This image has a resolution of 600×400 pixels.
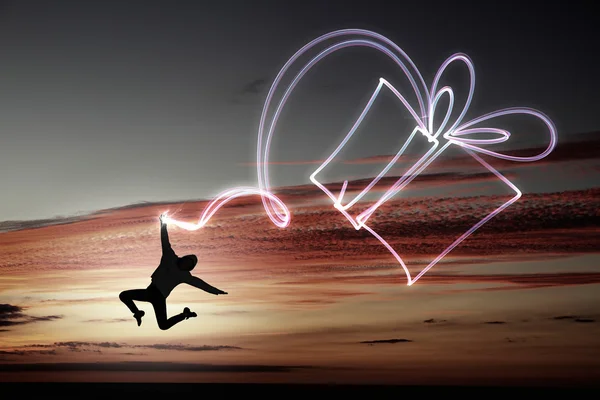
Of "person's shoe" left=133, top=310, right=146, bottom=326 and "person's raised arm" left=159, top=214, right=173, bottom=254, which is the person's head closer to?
"person's raised arm" left=159, top=214, right=173, bottom=254

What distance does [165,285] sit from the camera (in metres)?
12.6

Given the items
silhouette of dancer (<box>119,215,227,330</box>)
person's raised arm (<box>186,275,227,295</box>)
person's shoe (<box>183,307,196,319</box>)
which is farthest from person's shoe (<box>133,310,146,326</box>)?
person's raised arm (<box>186,275,227,295</box>)

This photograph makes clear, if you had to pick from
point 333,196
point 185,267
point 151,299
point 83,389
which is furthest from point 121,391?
point 333,196

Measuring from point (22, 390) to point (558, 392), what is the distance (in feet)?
33.0

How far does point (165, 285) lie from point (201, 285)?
653mm

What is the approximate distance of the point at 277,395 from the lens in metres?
13.8

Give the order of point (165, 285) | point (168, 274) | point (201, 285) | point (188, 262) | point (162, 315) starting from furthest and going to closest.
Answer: point (162, 315)
point (165, 285)
point (168, 274)
point (201, 285)
point (188, 262)

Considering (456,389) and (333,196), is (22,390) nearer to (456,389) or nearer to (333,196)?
(333,196)

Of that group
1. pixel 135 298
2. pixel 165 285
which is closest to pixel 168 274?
pixel 165 285

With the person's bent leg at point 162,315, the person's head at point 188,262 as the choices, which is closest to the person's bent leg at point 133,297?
the person's bent leg at point 162,315

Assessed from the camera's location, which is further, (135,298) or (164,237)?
(135,298)

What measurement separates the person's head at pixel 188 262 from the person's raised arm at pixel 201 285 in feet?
0.93

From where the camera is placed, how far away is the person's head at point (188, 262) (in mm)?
12078

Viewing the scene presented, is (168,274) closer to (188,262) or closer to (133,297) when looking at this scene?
(188,262)
